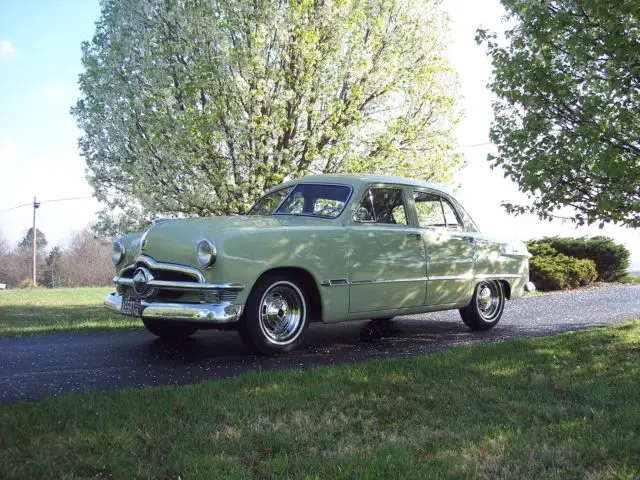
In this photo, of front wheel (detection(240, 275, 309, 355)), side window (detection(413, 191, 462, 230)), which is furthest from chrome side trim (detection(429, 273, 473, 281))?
front wheel (detection(240, 275, 309, 355))

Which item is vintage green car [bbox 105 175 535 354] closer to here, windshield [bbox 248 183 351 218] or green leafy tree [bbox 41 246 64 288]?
windshield [bbox 248 183 351 218]

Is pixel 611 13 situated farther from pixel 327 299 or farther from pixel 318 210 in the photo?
pixel 327 299

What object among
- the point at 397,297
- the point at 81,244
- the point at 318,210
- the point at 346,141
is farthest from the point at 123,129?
the point at 81,244

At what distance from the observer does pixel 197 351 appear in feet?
22.0

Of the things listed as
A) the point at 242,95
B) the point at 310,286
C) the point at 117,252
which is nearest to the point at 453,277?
the point at 310,286

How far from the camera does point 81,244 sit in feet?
266

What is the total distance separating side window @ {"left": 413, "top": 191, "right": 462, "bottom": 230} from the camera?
320 inches

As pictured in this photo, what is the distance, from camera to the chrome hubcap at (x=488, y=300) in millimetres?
8738

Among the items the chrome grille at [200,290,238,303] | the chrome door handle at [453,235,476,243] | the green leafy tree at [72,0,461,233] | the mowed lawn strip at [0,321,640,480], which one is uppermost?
the green leafy tree at [72,0,461,233]

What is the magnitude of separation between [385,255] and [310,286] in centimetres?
109

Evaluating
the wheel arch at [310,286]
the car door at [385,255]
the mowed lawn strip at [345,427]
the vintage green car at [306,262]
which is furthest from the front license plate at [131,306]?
the car door at [385,255]

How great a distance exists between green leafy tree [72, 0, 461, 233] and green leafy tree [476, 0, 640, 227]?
14.3ft

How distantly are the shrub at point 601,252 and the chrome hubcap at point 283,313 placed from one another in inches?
682

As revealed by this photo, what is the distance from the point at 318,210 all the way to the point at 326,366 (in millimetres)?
2175
